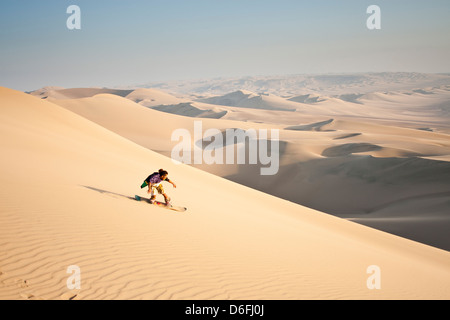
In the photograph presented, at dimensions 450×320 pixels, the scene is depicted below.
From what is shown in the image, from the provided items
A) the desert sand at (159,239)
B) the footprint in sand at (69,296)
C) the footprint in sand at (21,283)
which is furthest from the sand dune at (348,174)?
the footprint in sand at (21,283)

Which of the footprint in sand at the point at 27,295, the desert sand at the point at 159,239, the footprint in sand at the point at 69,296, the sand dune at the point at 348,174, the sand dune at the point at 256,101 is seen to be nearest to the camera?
the footprint in sand at the point at 27,295

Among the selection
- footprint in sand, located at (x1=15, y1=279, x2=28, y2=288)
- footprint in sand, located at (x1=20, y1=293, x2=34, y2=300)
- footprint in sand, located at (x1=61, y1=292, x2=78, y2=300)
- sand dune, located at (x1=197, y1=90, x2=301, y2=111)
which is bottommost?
footprint in sand, located at (x1=61, y1=292, x2=78, y2=300)

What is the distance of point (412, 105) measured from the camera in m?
119

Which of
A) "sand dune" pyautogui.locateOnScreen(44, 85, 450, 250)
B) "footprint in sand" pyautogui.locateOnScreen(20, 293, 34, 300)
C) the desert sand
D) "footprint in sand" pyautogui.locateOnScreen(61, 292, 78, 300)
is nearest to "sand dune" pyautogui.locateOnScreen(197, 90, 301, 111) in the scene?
"sand dune" pyautogui.locateOnScreen(44, 85, 450, 250)

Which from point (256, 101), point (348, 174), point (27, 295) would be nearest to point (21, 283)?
point (27, 295)

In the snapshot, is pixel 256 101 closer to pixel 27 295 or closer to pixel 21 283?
pixel 21 283

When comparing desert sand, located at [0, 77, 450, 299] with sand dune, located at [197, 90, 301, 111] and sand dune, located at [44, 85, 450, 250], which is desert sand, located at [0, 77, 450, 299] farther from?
sand dune, located at [197, 90, 301, 111]

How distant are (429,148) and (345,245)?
79.1 feet

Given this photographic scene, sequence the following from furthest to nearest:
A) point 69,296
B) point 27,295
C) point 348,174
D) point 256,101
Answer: point 256,101
point 348,174
point 69,296
point 27,295

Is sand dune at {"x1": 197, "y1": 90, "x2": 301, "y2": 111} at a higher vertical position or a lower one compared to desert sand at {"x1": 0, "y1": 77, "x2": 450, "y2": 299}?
higher

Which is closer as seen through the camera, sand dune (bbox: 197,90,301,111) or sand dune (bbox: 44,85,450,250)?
sand dune (bbox: 44,85,450,250)

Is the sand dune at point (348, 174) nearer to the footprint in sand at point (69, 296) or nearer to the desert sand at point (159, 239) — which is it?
the desert sand at point (159, 239)

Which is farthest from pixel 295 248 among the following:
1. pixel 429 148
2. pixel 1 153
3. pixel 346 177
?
pixel 429 148
